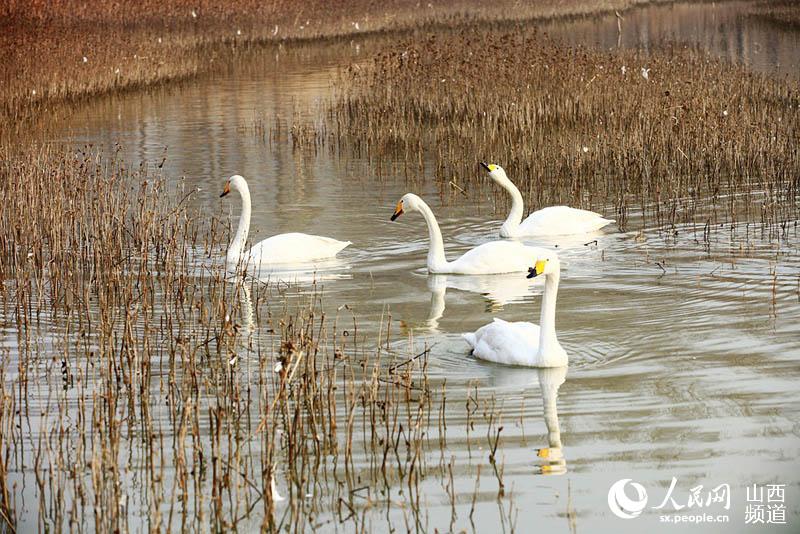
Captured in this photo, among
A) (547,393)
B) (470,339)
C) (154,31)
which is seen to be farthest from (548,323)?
(154,31)

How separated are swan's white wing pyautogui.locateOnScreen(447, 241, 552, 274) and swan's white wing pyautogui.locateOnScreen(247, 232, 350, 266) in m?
1.25

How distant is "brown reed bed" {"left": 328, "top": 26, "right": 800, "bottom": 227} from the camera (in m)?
14.3

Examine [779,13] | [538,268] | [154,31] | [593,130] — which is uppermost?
[779,13]

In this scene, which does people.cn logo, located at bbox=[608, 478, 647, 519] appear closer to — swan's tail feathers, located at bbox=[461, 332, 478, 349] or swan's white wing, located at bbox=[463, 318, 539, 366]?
swan's white wing, located at bbox=[463, 318, 539, 366]

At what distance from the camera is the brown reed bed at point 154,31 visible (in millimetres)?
24141

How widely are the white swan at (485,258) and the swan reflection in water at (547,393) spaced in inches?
121

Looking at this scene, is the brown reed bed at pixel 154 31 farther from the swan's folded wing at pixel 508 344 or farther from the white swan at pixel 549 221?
the swan's folded wing at pixel 508 344

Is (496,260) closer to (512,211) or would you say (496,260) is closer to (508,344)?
(512,211)

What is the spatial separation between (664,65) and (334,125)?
18.3 feet

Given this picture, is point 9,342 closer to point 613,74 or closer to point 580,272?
point 580,272

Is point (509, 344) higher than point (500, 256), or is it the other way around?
point (500, 256)

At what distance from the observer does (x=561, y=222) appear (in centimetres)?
1250

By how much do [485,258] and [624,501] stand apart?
5.54m

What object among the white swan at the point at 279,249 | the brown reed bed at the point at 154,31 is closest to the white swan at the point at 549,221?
the white swan at the point at 279,249
